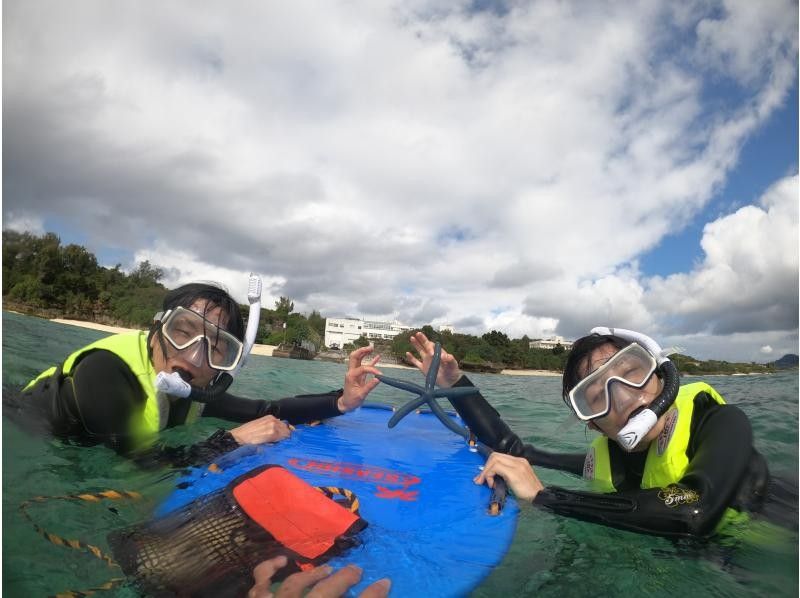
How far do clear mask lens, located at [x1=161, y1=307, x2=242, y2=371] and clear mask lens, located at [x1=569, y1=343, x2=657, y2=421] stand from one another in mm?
2508

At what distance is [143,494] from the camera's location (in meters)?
2.51

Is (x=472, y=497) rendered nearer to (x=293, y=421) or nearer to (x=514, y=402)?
(x=293, y=421)

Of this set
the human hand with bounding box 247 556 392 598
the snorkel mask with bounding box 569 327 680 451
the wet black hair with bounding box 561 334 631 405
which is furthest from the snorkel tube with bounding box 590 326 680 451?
the human hand with bounding box 247 556 392 598

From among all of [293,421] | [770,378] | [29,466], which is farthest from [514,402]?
[770,378]

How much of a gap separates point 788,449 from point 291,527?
5391 millimetres

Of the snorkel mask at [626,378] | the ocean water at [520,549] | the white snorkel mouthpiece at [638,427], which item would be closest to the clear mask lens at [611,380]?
the snorkel mask at [626,378]

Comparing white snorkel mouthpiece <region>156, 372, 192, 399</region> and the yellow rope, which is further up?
white snorkel mouthpiece <region>156, 372, 192, 399</region>

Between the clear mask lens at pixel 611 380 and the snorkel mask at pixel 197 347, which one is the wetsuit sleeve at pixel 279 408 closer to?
the snorkel mask at pixel 197 347

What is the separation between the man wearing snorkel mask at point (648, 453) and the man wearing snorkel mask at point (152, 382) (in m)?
2.08

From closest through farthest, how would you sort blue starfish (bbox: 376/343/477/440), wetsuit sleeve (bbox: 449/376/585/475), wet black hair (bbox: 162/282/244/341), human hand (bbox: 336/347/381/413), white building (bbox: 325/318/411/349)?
wet black hair (bbox: 162/282/244/341) < blue starfish (bbox: 376/343/477/440) < wetsuit sleeve (bbox: 449/376/585/475) < human hand (bbox: 336/347/381/413) < white building (bbox: 325/318/411/349)

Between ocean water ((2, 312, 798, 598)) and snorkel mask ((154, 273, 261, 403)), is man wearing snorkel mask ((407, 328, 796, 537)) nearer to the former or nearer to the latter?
ocean water ((2, 312, 798, 598))

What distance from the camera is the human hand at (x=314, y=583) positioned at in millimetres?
1607

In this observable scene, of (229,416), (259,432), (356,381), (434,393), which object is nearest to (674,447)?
(434,393)

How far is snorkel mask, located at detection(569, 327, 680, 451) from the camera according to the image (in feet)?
8.66
